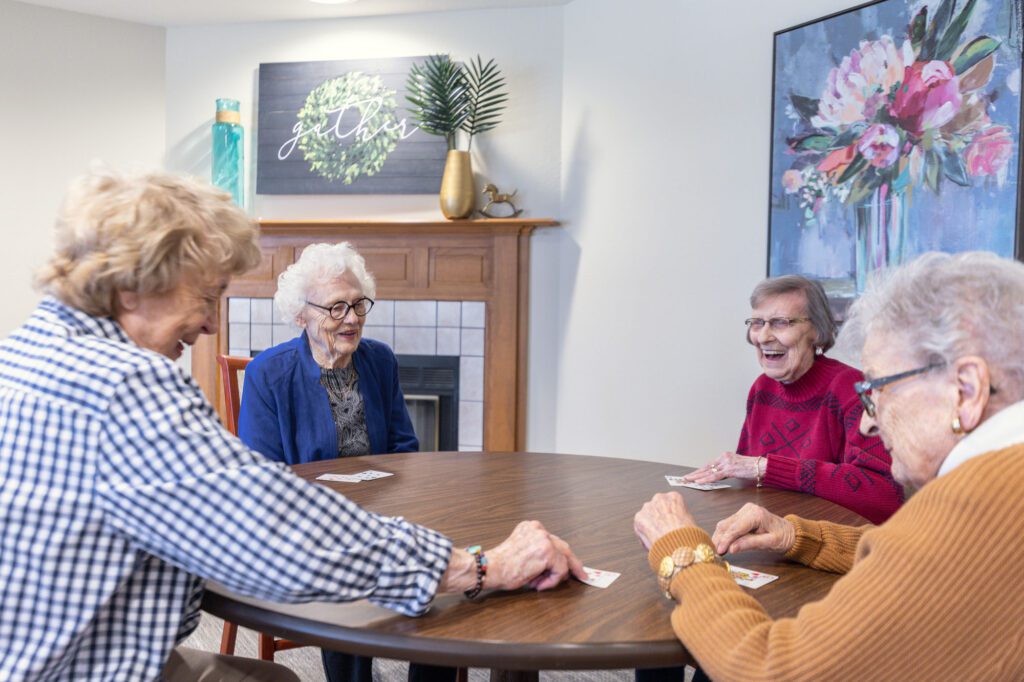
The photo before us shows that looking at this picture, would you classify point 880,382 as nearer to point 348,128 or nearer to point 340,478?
point 340,478

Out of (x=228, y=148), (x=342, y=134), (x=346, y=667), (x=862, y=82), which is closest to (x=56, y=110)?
(x=228, y=148)

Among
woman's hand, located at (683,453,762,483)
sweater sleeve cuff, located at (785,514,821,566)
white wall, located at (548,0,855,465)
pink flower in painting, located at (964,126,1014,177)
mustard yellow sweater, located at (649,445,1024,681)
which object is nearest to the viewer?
mustard yellow sweater, located at (649,445,1024,681)

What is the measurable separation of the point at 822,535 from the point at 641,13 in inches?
131

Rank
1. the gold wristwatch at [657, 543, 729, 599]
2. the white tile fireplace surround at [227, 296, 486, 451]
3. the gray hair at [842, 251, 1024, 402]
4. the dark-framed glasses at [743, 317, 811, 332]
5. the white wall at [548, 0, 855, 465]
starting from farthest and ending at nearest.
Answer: the white tile fireplace surround at [227, 296, 486, 451] → the white wall at [548, 0, 855, 465] → the dark-framed glasses at [743, 317, 811, 332] → the gold wristwatch at [657, 543, 729, 599] → the gray hair at [842, 251, 1024, 402]

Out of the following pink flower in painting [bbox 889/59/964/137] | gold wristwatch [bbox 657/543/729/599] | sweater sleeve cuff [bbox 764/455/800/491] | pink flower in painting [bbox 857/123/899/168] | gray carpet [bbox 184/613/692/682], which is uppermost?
pink flower in painting [bbox 889/59/964/137]

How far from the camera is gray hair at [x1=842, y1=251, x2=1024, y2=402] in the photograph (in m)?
1.02

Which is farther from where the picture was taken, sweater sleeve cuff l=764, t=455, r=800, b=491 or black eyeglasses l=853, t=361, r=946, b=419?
sweater sleeve cuff l=764, t=455, r=800, b=491

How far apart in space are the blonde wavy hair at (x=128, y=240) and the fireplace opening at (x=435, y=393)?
11.3 ft

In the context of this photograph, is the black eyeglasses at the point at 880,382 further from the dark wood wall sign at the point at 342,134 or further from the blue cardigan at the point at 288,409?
the dark wood wall sign at the point at 342,134

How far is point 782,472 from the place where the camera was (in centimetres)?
200

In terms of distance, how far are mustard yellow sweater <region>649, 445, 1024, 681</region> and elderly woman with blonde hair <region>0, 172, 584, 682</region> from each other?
1.51ft

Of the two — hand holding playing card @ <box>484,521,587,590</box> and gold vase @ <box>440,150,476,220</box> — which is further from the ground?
gold vase @ <box>440,150,476,220</box>

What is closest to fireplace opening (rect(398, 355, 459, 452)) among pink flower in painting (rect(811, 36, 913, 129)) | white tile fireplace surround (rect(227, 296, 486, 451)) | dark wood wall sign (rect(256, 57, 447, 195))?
white tile fireplace surround (rect(227, 296, 486, 451))

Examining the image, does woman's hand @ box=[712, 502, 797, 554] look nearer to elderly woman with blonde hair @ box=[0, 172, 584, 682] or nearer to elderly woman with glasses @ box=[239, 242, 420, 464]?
elderly woman with blonde hair @ box=[0, 172, 584, 682]
